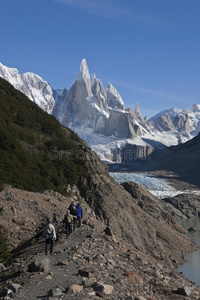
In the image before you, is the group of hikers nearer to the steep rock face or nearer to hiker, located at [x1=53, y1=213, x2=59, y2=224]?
hiker, located at [x1=53, y1=213, x2=59, y2=224]

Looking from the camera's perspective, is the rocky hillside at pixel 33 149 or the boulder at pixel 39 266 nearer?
the boulder at pixel 39 266

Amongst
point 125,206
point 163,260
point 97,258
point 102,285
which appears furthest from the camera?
point 125,206

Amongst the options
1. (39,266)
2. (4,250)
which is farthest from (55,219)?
(39,266)

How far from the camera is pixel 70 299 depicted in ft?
41.1

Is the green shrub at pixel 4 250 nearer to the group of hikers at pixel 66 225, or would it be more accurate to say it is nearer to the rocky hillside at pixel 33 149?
the group of hikers at pixel 66 225

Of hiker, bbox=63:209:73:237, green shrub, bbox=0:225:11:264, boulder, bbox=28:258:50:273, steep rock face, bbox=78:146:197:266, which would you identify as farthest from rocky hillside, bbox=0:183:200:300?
steep rock face, bbox=78:146:197:266

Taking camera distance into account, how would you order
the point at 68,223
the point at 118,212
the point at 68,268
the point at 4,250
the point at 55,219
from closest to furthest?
the point at 68,268, the point at 4,250, the point at 68,223, the point at 55,219, the point at 118,212

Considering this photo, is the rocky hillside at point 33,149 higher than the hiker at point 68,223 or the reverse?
higher

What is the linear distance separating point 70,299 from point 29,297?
127 cm

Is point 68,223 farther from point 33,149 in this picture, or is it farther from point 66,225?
point 33,149

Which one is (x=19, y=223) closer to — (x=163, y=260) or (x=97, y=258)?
(x=97, y=258)

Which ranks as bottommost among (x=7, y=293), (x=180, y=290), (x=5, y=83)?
(x=180, y=290)

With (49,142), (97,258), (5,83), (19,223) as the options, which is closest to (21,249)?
(19,223)

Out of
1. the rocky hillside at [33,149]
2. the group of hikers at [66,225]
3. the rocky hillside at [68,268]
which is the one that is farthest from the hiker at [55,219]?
the rocky hillside at [33,149]
